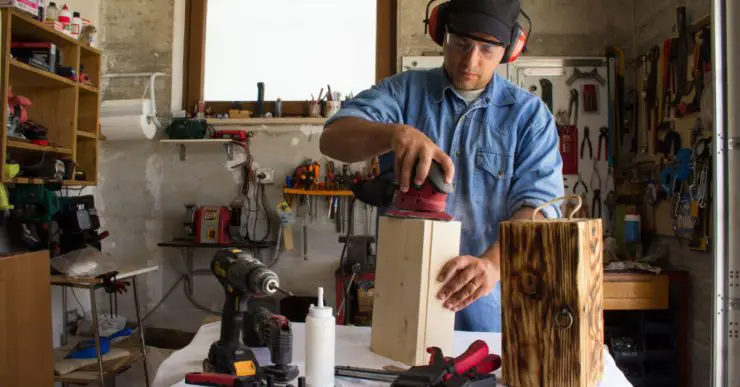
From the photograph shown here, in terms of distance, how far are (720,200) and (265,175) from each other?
2.90 m

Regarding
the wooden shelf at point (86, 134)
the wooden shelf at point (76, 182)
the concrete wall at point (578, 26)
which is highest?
the concrete wall at point (578, 26)

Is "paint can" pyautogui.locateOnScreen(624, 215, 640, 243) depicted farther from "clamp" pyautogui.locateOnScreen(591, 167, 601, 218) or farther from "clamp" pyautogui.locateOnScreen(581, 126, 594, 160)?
"clamp" pyautogui.locateOnScreen(581, 126, 594, 160)

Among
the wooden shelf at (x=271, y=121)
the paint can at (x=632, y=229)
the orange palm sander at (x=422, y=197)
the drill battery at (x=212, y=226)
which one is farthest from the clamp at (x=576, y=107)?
the orange palm sander at (x=422, y=197)

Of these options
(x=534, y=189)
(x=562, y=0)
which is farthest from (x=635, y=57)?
(x=534, y=189)

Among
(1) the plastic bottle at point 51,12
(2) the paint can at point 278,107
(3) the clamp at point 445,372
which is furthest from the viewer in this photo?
(2) the paint can at point 278,107

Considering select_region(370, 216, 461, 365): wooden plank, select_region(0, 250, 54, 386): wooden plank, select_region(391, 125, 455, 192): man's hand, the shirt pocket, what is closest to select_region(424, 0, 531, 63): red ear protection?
the shirt pocket

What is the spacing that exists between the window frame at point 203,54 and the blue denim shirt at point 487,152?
102 inches

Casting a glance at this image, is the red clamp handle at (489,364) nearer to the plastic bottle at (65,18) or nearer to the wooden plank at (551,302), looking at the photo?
the wooden plank at (551,302)

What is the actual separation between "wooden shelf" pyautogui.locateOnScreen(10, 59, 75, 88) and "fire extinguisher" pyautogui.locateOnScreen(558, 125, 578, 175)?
332cm

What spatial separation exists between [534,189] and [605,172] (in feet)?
8.61

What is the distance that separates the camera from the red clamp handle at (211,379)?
36.6 inches

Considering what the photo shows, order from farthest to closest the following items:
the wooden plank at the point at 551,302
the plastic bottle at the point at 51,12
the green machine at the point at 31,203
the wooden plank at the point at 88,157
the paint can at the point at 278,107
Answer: the paint can at the point at 278,107 < the wooden plank at the point at 88,157 < the plastic bottle at the point at 51,12 < the green machine at the point at 31,203 < the wooden plank at the point at 551,302

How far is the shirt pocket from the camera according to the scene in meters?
1.50

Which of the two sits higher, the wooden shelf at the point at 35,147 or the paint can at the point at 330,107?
the paint can at the point at 330,107
